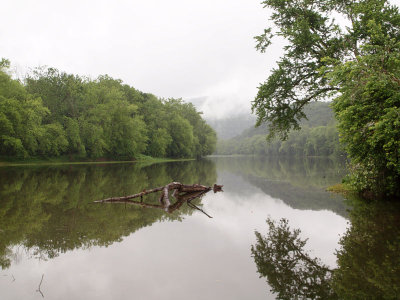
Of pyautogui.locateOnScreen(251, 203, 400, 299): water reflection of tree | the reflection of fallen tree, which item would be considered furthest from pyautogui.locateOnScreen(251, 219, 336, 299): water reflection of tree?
the reflection of fallen tree

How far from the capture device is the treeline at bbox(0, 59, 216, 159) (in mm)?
39438

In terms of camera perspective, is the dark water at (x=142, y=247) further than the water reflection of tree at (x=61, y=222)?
No

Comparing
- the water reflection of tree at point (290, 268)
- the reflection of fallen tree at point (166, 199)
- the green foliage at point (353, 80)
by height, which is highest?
the green foliage at point (353, 80)

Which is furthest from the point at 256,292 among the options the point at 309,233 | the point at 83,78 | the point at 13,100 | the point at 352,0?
the point at 83,78

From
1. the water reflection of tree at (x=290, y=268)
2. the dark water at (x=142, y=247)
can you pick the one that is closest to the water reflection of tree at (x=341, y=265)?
the water reflection of tree at (x=290, y=268)

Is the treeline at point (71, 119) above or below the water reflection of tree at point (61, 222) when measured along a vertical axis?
above

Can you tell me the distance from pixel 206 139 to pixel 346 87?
86.6 metres

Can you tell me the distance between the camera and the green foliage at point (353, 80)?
8.66 m

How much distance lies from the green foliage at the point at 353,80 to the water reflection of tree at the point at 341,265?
3381 millimetres

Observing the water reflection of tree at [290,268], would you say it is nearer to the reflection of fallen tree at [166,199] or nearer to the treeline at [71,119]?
the reflection of fallen tree at [166,199]

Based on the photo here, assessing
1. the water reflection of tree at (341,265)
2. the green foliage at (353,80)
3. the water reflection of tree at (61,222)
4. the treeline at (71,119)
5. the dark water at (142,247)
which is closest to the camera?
the water reflection of tree at (341,265)

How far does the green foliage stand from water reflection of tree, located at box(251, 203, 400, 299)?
3381 mm

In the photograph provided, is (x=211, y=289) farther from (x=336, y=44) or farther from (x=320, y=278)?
(x=336, y=44)

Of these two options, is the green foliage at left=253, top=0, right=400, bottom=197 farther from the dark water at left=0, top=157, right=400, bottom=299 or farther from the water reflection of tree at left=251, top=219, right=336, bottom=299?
the water reflection of tree at left=251, top=219, right=336, bottom=299
